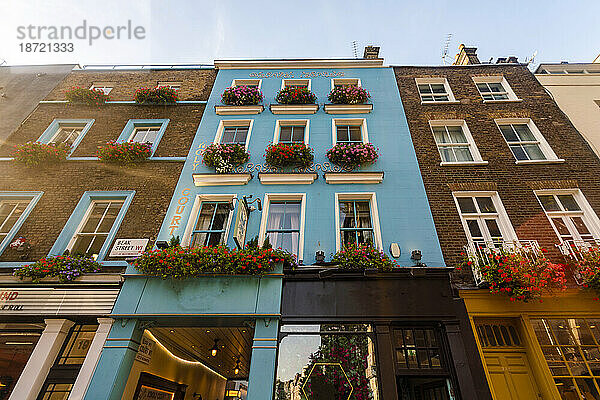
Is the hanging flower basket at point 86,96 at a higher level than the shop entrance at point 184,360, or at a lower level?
higher

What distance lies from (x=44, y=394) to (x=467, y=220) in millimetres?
13124

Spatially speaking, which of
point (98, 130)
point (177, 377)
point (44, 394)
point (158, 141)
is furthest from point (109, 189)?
point (177, 377)

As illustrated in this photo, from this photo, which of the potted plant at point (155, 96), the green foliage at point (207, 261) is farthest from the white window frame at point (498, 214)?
the potted plant at point (155, 96)

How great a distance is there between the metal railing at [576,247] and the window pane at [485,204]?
2.04 m

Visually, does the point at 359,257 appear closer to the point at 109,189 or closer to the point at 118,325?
the point at 118,325

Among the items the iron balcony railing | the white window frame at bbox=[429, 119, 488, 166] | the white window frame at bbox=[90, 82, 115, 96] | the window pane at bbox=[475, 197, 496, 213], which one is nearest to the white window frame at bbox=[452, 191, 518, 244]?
the window pane at bbox=[475, 197, 496, 213]

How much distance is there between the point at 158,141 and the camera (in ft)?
40.8

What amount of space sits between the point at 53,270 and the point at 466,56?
21256mm

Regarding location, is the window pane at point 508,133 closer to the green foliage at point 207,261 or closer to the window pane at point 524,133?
the window pane at point 524,133

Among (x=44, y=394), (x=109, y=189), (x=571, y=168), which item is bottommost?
(x=44, y=394)

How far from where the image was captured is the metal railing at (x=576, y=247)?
842cm

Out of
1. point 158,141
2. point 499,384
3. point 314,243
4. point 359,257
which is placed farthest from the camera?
point 158,141

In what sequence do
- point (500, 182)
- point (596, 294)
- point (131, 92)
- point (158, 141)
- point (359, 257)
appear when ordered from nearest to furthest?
point (596, 294) < point (359, 257) < point (500, 182) < point (158, 141) < point (131, 92)

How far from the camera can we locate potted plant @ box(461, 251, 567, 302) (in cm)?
743
